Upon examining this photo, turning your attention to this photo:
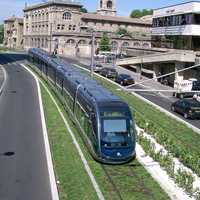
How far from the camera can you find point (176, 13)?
68875 millimetres

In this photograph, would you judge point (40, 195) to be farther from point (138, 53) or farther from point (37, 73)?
point (138, 53)

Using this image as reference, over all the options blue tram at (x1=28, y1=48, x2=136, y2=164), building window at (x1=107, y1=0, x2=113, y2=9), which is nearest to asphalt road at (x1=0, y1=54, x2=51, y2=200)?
blue tram at (x1=28, y1=48, x2=136, y2=164)

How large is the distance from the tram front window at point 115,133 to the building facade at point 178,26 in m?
45.1

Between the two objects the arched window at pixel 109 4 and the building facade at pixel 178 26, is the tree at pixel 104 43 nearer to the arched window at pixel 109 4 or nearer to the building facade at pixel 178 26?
the building facade at pixel 178 26

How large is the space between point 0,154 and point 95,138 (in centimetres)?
556

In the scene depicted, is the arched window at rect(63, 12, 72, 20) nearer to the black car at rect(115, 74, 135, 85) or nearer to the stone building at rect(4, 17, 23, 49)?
the stone building at rect(4, 17, 23, 49)

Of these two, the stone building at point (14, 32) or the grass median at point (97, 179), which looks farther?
the stone building at point (14, 32)

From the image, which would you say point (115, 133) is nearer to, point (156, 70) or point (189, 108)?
point (189, 108)

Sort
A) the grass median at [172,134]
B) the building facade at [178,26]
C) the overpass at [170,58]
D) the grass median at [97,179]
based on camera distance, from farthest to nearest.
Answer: the building facade at [178,26]
the overpass at [170,58]
the grass median at [172,134]
the grass median at [97,179]

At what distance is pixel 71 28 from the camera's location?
127812mm

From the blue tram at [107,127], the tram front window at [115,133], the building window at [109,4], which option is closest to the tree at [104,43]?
the building window at [109,4]

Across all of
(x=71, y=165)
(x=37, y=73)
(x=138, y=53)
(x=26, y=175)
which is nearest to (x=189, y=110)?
(x=71, y=165)

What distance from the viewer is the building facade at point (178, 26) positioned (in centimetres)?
6391

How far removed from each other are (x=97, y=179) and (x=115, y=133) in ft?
10.4
